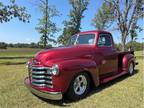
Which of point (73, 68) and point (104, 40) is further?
Result: point (104, 40)

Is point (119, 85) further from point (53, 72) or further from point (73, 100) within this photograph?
point (53, 72)

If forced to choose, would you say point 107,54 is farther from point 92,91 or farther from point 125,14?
point 125,14

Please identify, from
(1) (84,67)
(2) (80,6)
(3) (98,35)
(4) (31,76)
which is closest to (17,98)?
(4) (31,76)

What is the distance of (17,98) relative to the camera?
7605 mm

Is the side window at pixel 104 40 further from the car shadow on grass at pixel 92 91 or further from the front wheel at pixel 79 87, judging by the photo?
the front wheel at pixel 79 87

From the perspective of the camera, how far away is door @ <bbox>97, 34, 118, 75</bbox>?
8539mm

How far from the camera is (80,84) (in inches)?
289

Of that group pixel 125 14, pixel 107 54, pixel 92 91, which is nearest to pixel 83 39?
pixel 107 54

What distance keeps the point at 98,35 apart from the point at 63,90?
2782mm

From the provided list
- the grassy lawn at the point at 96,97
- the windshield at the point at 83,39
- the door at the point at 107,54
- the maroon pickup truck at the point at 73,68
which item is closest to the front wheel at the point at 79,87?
the maroon pickup truck at the point at 73,68

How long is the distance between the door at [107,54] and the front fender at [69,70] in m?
1.13

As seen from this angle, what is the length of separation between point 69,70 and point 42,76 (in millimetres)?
732

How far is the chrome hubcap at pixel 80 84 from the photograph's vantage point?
716 cm

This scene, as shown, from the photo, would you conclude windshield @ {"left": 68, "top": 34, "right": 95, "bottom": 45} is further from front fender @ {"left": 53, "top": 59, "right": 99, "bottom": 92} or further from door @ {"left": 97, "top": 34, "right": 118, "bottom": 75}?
front fender @ {"left": 53, "top": 59, "right": 99, "bottom": 92}
